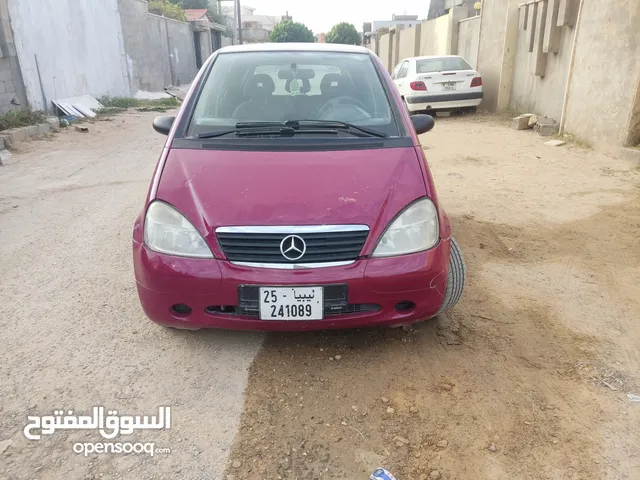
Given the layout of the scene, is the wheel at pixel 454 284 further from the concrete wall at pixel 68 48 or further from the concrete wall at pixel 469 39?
the concrete wall at pixel 469 39

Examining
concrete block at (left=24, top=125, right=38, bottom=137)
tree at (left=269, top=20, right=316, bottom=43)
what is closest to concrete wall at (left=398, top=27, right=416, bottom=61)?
concrete block at (left=24, top=125, right=38, bottom=137)

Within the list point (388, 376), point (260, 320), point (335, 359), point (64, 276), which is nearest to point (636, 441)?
point (388, 376)

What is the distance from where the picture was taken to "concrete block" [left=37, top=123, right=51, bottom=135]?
993cm

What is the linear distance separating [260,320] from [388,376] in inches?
27.9

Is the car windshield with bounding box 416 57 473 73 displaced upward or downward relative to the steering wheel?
downward

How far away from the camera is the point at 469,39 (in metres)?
14.9

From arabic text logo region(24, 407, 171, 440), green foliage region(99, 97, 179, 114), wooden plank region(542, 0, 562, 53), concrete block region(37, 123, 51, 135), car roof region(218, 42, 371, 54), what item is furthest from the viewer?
green foliage region(99, 97, 179, 114)

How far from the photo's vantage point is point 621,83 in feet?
23.0

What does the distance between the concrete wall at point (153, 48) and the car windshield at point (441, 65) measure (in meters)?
10.9

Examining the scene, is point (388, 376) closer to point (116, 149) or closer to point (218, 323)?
point (218, 323)

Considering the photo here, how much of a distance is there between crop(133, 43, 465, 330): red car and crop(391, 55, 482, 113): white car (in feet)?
32.3

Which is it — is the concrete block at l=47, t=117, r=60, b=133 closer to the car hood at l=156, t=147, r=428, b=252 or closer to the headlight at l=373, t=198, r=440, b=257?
the car hood at l=156, t=147, r=428, b=252

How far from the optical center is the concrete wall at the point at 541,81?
9.50 metres

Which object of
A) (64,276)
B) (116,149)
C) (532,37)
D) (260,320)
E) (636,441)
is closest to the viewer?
(636,441)
